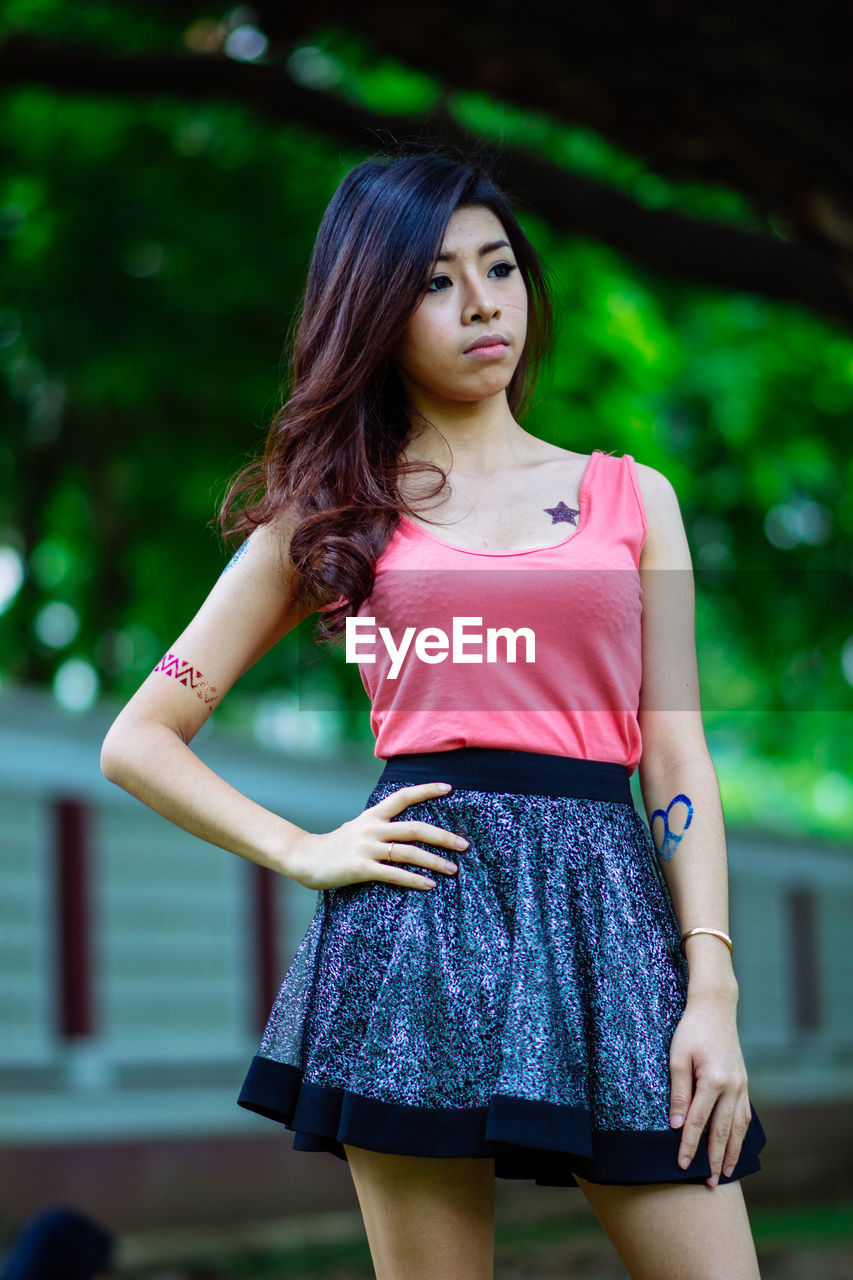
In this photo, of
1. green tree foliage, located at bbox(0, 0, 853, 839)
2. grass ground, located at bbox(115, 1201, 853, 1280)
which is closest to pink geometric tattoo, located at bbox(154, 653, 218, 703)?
green tree foliage, located at bbox(0, 0, 853, 839)

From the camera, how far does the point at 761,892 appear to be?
14.6 metres

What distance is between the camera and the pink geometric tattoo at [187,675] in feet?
7.52

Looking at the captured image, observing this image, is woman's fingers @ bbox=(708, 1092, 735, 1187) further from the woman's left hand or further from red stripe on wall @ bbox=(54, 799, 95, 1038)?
red stripe on wall @ bbox=(54, 799, 95, 1038)

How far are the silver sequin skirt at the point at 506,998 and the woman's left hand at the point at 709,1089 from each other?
0.06 feet

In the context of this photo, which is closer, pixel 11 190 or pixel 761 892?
pixel 11 190

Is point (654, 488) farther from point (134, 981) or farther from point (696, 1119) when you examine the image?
point (134, 981)

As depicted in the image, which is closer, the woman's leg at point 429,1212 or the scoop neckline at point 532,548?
the woman's leg at point 429,1212

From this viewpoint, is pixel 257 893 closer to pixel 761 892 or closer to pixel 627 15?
pixel 761 892

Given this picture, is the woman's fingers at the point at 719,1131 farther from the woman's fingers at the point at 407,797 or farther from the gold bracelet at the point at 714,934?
the woman's fingers at the point at 407,797

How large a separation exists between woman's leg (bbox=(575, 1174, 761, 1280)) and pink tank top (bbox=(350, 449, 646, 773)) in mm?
581

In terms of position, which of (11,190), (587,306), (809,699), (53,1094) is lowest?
(53,1094)

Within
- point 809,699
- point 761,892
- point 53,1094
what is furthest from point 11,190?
point 761,892

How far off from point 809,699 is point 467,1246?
10085 millimetres

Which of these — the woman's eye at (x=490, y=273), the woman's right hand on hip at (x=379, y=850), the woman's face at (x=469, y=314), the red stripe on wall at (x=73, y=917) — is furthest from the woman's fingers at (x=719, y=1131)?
the red stripe on wall at (x=73, y=917)
